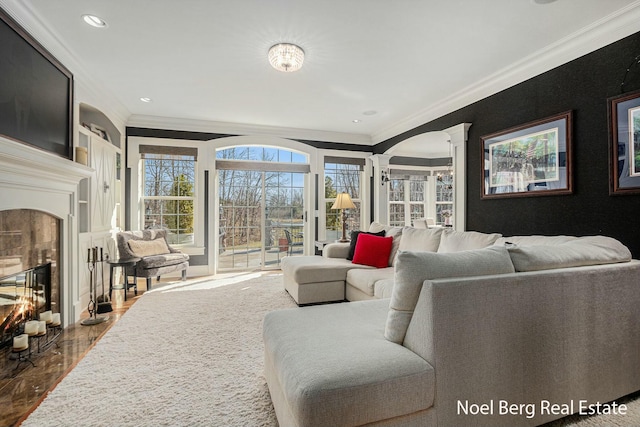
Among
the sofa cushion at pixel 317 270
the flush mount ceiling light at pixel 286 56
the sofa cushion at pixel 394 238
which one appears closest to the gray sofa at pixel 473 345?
the sofa cushion at pixel 317 270

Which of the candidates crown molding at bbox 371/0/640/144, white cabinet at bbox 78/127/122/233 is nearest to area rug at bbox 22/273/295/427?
white cabinet at bbox 78/127/122/233

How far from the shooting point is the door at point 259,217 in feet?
18.7

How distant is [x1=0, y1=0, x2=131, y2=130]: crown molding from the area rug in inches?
98.7

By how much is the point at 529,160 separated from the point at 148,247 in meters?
4.81

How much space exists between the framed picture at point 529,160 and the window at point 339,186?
2926mm

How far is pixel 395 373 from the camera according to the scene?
47.9 inches

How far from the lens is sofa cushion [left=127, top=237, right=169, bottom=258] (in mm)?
4312

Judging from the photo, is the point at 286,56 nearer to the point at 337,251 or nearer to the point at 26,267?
the point at 337,251

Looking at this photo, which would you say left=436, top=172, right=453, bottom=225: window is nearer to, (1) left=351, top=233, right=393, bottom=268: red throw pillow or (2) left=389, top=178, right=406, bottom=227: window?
(2) left=389, top=178, right=406, bottom=227: window

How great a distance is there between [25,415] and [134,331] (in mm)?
1185

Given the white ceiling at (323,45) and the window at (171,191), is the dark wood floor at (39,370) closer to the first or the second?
the window at (171,191)

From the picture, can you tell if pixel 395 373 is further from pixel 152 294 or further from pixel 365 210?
pixel 365 210

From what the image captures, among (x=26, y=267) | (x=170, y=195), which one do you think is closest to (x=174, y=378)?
(x=26, y=267)

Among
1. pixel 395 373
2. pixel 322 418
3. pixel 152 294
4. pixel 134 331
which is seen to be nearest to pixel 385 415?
pixel 395 373
